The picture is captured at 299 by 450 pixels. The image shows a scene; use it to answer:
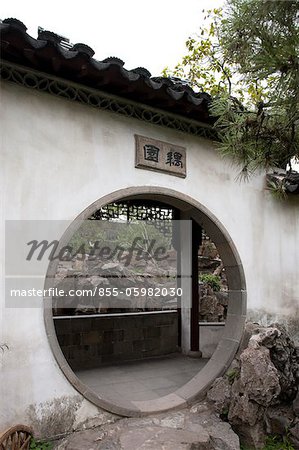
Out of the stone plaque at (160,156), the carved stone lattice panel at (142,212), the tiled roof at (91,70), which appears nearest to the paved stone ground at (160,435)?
the stone plaque at (160,156)

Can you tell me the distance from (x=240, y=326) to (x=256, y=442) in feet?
4.50

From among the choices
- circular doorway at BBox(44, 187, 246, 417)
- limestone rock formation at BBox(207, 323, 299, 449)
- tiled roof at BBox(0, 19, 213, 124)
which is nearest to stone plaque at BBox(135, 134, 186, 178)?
circular doorway at BBox(44, 187, 246, 417)

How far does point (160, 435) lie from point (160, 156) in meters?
2.79

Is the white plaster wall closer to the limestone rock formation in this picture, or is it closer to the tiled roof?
the tiled roof

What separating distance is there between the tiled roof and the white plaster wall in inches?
10.5

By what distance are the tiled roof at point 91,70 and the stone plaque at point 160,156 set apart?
406 mm

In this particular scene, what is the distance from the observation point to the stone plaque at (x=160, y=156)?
3.89 metres

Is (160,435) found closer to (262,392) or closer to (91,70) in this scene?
(262,392)

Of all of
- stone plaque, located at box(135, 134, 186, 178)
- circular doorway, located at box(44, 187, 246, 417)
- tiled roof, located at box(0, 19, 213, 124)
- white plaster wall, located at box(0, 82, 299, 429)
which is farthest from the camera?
stone plaque, located at box(135, 134, 186, 178)

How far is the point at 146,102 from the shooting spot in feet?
12.6

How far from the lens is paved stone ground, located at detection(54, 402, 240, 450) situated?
288 cm

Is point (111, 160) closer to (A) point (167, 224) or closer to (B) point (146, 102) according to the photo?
(B) point (146, 102)

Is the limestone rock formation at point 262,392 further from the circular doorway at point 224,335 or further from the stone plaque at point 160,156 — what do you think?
the stone plaque at point 160,156

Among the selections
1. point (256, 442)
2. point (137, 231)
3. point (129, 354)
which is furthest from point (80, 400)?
point (137, 231)
